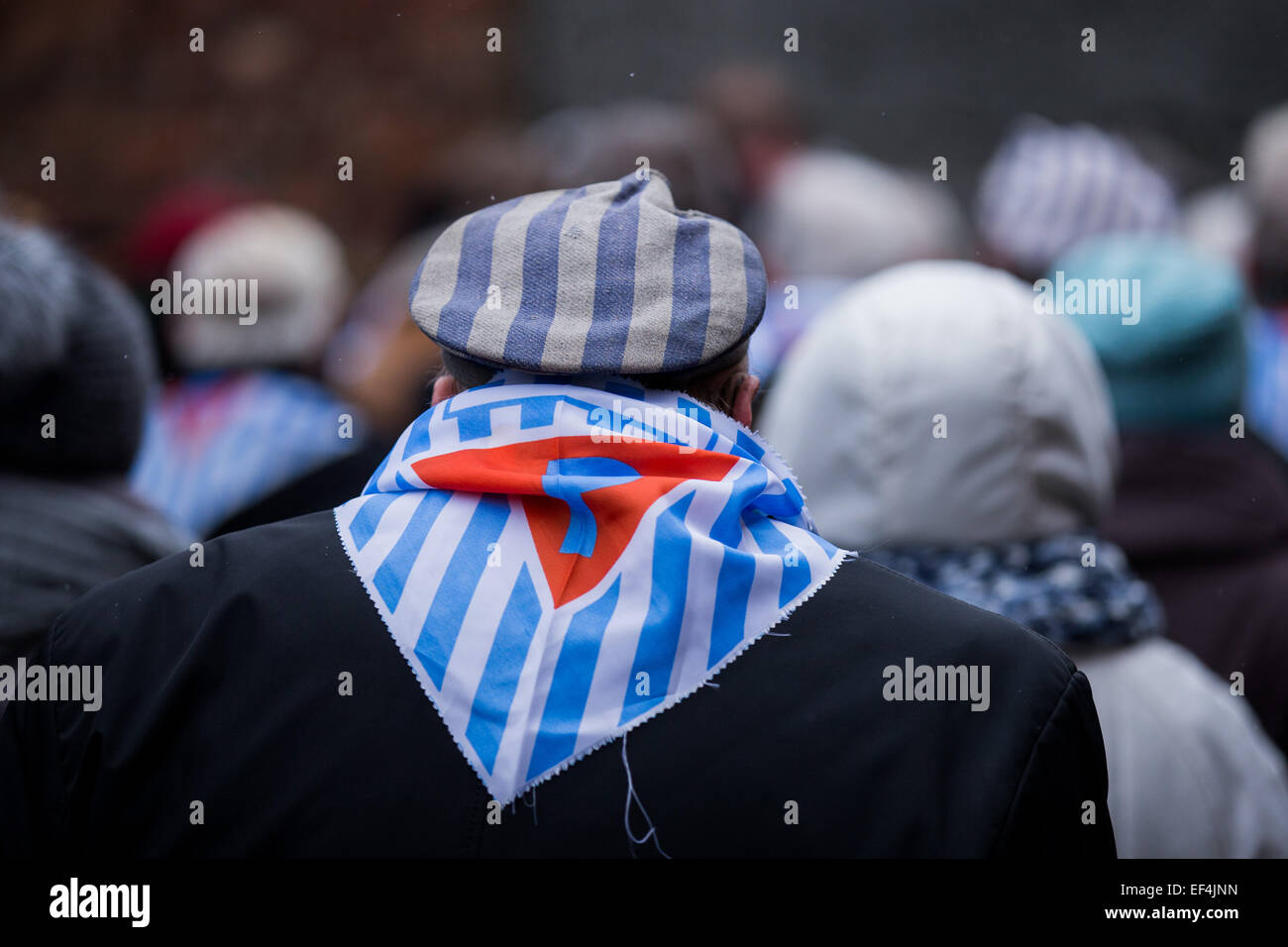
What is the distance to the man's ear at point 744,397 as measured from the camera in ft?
4.99

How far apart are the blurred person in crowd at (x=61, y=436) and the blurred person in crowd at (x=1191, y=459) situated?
170cm

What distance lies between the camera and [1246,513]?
2367 mm

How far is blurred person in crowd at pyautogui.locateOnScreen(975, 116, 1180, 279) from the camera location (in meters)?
3.80

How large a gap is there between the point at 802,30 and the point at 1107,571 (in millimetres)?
4624

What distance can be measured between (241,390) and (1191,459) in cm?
212

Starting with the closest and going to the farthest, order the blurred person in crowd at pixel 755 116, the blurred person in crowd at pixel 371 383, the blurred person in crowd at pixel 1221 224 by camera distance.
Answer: the blurred person in crowd at pixel 371 383
the blurred person in crowd at pixel 1221 224
the blurred person in crowd at pixel 755 116

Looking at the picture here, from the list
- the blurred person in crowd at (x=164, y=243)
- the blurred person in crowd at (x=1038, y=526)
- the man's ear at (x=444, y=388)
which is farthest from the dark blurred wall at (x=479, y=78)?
the man's ear at (x=444, y=388)
